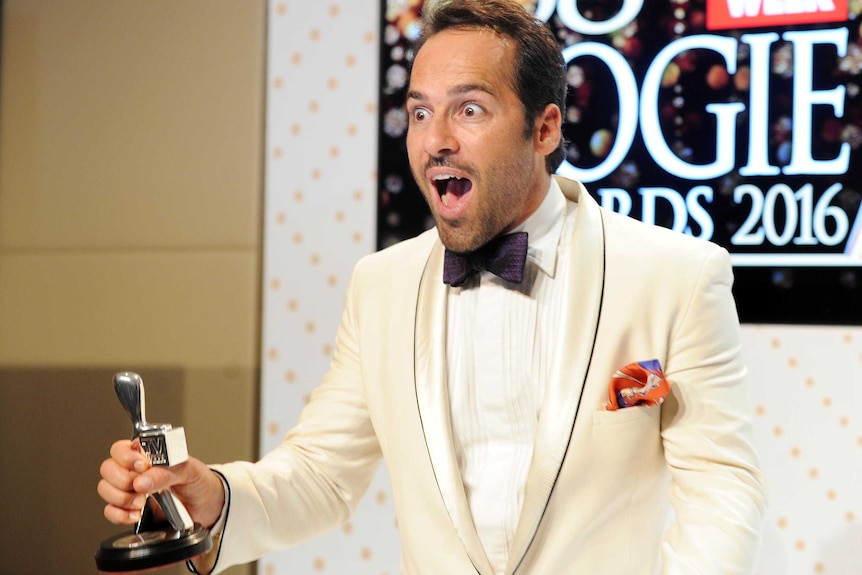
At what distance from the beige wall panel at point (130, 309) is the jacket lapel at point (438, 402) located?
1280mm

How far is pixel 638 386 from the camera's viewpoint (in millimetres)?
1590

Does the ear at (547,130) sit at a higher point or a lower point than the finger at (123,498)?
higher

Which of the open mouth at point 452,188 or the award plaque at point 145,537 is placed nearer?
the award plaque at point 145,537

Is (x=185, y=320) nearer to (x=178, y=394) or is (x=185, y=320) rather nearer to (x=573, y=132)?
(x=178, y=394)

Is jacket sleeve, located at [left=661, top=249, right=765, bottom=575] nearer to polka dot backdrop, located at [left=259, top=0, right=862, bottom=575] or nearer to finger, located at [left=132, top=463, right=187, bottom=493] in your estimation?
finger, located at [left=132, top=463, right=187, bottom=493]

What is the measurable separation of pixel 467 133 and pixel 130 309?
69.4 inches

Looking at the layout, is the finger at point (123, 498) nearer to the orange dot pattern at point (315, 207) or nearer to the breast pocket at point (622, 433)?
the breast pocket at point (622, 433)

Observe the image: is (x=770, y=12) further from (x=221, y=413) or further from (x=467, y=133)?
(x=221, y=413)

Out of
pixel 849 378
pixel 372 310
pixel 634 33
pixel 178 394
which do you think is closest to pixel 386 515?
pixel 178 394

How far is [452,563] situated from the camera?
67.5 inches

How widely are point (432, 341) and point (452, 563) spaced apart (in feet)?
1.29

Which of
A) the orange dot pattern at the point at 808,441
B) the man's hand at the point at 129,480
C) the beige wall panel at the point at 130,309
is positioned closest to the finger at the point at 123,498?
the man's hand at the point at 129,480

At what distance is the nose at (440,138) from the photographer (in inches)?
68.5

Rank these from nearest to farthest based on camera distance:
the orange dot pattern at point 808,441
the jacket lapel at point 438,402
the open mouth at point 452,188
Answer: the jacket lapel at point 438,402
the open mouth at point 452,188
the orange dot pattern at point 808,441
